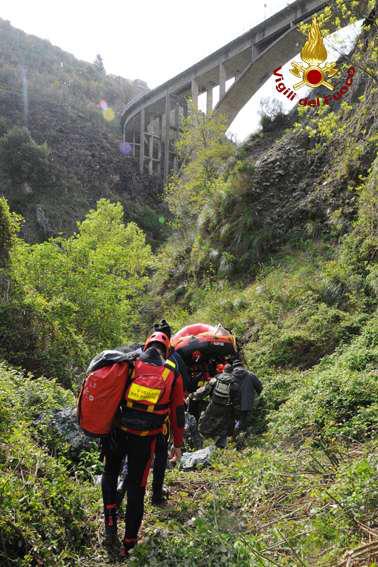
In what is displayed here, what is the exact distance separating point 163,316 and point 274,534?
1352 centimetres

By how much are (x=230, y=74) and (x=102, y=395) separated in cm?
3060

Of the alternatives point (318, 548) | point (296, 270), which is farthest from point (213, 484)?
point (296, 270)

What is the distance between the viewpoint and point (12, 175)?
115 ft

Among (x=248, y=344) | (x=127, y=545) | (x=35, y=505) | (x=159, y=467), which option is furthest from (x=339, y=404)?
(x=248, y=344)

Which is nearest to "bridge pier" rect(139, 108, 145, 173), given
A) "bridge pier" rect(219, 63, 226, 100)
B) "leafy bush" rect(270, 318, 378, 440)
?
"bridge pier" rect(219, 63, 226, 100)

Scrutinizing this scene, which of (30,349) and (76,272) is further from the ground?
(76,272)

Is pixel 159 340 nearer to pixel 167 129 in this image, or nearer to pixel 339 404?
pixel 339 404

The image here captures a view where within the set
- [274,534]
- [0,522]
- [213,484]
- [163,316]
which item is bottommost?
[163,316]

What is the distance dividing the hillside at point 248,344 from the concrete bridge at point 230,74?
16.6ft

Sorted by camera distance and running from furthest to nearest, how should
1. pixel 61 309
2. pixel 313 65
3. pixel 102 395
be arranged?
pixel 61 309, pixel 313 65, pixel 102 395

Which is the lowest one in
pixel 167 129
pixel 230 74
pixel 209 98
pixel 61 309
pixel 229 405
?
pixel 229 405

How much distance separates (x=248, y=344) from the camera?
34.3 ft

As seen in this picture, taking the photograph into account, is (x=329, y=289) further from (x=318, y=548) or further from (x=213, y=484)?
(x=318, y=548)

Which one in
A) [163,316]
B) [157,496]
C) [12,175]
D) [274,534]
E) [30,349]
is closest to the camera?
[274,534]
